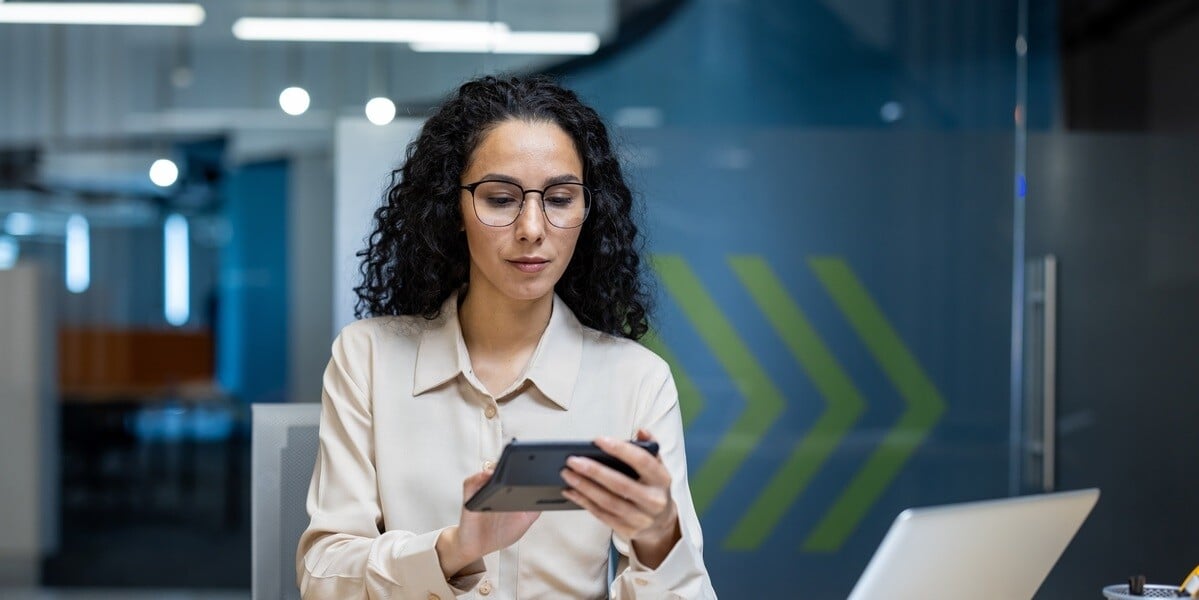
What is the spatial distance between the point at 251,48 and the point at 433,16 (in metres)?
0.56

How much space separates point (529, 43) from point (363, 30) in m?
0.51

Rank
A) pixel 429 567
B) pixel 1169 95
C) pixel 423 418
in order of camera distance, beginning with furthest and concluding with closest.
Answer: pixel 1169 95 < pixel 423 418 < pixel 429 567

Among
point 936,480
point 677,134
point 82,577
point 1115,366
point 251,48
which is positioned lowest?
point 82,577

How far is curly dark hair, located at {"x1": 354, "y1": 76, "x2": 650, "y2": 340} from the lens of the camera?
2.10 m

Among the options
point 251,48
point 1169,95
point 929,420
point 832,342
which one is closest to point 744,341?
point 832,342

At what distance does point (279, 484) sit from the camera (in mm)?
2361

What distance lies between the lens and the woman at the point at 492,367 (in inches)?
74.3

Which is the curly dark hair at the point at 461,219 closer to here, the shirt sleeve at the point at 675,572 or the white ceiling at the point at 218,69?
the shirt sleeve at the point at 675,572

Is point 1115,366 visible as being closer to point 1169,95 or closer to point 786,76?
point 1169,95

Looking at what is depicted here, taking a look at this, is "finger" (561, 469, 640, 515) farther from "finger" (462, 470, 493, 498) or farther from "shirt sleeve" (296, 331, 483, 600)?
"shirt sleeve" (296, 331, 483, 600)

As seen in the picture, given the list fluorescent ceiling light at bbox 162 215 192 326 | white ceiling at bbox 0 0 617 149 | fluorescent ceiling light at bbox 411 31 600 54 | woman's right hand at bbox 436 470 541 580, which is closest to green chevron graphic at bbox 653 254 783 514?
fluorescent ceiling light at bbox 411 31 600 54

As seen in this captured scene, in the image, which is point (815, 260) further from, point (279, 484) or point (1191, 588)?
point (1191, 588)

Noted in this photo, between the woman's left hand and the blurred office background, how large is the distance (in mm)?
2234

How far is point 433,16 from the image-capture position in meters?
3.87
